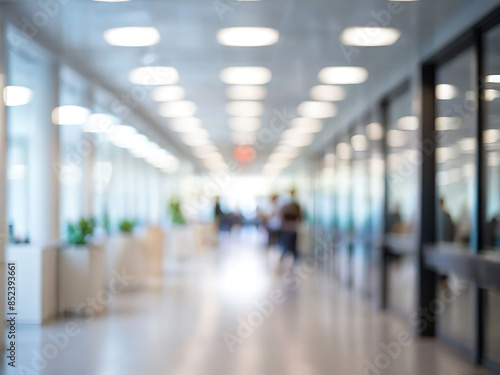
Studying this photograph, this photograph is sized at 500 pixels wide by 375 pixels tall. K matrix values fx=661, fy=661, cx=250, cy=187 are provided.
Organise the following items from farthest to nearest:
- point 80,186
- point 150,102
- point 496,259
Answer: point 150,102
point 80,186
point 496,259

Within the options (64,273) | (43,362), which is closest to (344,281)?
(64,273)

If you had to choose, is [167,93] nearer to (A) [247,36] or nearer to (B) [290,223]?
(A) [247,36]

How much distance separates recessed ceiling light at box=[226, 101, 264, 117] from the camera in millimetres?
12772

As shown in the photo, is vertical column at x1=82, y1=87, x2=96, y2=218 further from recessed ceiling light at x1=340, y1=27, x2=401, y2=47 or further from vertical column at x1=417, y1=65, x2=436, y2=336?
vertical column at x1=417, y1=65, x2=436, y2=336

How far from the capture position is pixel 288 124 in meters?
15.5

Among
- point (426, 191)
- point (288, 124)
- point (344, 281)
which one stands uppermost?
point (288, 124)

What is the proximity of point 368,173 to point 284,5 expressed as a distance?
571 centimetres

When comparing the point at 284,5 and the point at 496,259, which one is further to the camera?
the point at 284,5

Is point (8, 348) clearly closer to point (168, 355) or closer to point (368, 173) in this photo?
point (168, 355)

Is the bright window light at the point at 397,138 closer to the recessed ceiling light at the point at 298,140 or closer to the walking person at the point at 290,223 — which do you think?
the walking person at the point at 290,223

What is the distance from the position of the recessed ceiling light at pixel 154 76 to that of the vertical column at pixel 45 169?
1274 millimetres

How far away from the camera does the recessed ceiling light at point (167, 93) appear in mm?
11273

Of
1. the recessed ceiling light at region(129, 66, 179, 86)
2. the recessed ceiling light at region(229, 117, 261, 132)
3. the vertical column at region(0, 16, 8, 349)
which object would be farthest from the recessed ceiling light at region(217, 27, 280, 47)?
the recessed ceiling light at region(229, 117, 261, 132)

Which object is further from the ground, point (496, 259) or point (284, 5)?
point (284, 5)
